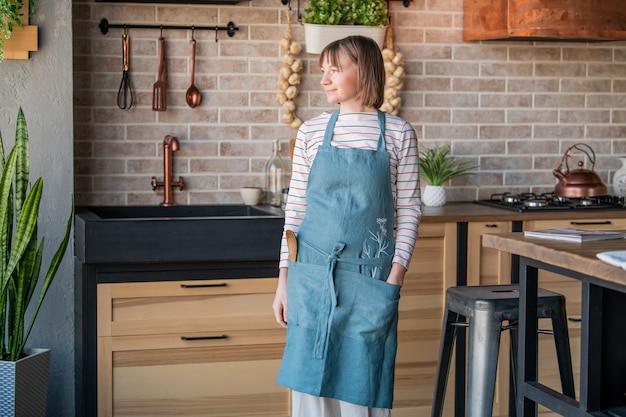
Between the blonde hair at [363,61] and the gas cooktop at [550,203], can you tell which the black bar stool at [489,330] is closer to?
the blonde hair at [363,61]

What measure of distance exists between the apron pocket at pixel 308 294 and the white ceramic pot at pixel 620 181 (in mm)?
2304

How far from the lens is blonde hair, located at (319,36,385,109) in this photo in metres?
2.96

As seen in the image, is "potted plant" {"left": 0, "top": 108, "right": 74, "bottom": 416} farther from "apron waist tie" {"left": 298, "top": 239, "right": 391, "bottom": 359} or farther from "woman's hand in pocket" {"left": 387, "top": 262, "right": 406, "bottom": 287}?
"woman's hand in pocket" {"left": 387, "top": 262, "right": 406, "bottom": 287}

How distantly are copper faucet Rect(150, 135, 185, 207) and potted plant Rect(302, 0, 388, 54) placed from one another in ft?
2.46

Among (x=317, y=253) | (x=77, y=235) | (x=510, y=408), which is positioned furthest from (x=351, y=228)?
(x=510, y=408)

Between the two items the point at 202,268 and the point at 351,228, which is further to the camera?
the point at 202,268

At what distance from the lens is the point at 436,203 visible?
4.51m

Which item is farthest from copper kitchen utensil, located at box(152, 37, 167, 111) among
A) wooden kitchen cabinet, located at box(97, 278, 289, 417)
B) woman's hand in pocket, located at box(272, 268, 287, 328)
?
woman's hand in pocket, located at box(272, 268, 287, 328)

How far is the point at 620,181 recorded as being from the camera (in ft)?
15.4

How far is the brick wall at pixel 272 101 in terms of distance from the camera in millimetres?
4363

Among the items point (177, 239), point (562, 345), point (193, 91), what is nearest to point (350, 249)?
point (562, 345)

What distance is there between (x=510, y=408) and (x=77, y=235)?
1.95 metres

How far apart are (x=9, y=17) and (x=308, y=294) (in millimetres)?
1750

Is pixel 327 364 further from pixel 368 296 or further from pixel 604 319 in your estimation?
pixel 604 319
